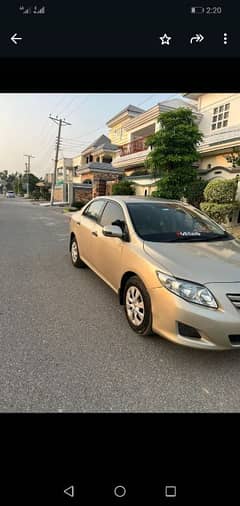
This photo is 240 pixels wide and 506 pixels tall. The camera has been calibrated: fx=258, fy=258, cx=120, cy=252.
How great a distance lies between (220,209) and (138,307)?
7.51 meters

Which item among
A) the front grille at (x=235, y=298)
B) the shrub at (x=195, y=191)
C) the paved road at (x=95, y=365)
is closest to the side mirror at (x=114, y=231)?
the paved road at (x=95, y=365)

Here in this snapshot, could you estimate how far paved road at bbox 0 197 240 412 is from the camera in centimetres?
182

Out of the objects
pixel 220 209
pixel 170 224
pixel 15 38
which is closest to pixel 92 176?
pixel 220 209

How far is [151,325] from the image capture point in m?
2.37

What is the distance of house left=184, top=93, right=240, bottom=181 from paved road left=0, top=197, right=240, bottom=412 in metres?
9.28

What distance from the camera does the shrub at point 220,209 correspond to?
899cm

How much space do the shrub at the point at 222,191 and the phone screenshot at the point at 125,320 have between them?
6160 millimetres

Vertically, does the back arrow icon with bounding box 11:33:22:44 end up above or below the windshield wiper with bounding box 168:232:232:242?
above

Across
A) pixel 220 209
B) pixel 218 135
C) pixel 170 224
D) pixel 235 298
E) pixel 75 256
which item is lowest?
pixel 75 256

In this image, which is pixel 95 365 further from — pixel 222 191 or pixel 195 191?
pixel 195 191

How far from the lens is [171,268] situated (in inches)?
86.9
